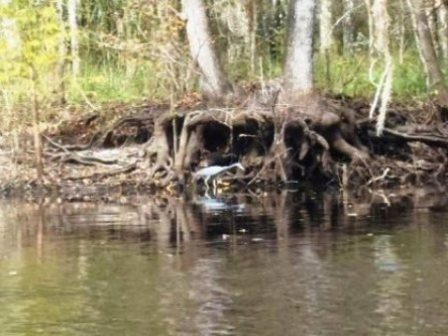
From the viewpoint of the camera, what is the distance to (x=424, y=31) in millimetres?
31000

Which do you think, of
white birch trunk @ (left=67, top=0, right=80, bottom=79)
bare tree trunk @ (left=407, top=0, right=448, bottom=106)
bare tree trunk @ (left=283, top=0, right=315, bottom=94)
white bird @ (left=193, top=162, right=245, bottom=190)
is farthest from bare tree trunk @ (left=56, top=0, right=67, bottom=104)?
bare tree trunk @ (left=407, top=0, right=448, bottom=106)

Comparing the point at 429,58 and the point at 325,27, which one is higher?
the point at 325,27

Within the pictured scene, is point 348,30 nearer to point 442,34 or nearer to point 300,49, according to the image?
point 442,34

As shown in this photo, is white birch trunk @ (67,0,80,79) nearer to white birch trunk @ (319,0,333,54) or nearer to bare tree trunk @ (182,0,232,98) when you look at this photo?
bare tree trunk @ (182,0,232,98)

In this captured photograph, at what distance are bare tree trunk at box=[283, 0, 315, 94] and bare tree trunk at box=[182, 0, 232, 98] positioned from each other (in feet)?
5.82

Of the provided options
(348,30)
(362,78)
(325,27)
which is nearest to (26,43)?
(362,78)

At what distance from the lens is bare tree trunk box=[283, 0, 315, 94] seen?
2723 cm

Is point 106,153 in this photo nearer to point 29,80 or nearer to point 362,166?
point 29,80

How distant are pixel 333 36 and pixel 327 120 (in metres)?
14.0

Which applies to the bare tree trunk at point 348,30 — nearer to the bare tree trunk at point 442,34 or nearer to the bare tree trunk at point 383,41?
the bare tree trunk at point 442,34

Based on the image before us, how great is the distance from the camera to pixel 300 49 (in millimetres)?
27453

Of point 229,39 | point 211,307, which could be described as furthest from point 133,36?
point 211,307

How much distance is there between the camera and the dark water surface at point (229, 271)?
34.1 feet

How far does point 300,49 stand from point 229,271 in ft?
48.4
